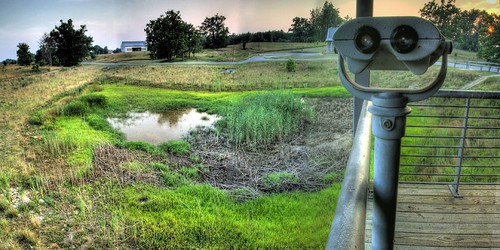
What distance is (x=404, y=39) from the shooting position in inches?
21.1

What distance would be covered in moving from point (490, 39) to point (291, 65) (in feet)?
5.93

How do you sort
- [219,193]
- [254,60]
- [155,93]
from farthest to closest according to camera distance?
[254,60], [155,93], [219,193]

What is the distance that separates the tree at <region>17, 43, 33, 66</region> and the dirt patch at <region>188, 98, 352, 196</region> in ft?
4.47

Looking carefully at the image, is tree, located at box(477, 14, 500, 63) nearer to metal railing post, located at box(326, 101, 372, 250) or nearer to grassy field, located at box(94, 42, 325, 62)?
grassy field, located at box(94, 42, 325, 62)

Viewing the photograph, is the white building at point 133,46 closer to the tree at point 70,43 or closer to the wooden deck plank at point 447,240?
the tree at point 70,43

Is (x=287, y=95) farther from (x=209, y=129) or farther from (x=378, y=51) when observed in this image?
(x=378, y=51)

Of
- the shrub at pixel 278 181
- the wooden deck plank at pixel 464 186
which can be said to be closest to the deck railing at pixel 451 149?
the wooden deck plank at pixel 464 186

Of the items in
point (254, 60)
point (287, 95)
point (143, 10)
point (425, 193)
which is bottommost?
point (425, 193)

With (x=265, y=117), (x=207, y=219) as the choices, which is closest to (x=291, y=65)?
(x=265, y=117)

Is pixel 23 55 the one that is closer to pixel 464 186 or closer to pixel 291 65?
pixel 291 65

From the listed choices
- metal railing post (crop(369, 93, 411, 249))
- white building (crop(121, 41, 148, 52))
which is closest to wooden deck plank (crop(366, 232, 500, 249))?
metal railing post (crop(369, 93, 411, 249))

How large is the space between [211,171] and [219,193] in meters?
0.23

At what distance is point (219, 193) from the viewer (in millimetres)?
2990

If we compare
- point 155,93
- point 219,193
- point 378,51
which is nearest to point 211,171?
point 219,193
